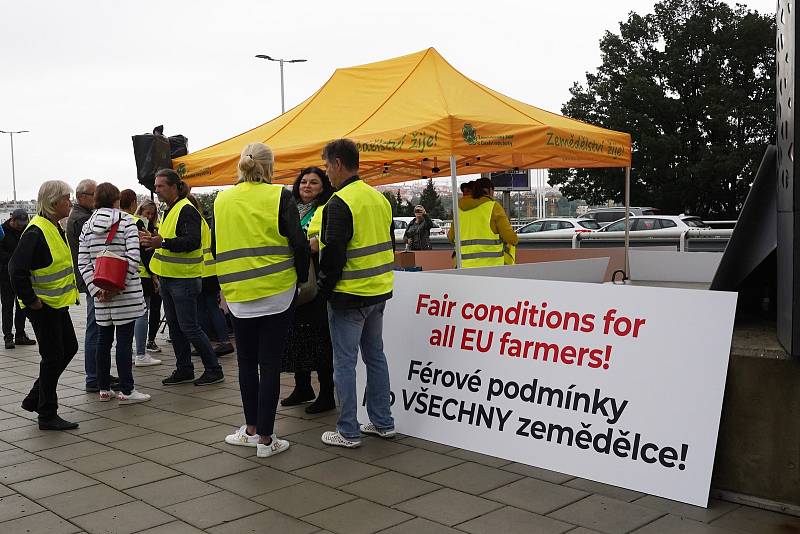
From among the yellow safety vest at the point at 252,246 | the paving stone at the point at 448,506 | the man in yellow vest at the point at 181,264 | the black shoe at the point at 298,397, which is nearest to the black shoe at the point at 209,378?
the man in yellow vest at the point at 181,264

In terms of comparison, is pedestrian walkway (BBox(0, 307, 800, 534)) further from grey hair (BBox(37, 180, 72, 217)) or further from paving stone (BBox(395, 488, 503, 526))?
grey hair (BBox(37, 180, 72, 217))

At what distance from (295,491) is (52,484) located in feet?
5.01

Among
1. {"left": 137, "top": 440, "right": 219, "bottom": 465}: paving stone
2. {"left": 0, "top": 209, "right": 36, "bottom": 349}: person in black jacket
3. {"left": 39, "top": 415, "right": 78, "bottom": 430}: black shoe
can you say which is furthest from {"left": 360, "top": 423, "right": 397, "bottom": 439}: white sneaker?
{"left": 0, "top": 209, "right": 36, "bottom": 349}: person in black jacket

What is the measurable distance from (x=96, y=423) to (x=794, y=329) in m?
5.10

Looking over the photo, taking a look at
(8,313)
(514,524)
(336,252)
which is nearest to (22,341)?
(8,313)

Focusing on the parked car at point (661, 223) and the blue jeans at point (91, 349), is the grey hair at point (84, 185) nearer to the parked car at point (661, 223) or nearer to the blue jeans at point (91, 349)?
the blue jeans at point (91, 349)

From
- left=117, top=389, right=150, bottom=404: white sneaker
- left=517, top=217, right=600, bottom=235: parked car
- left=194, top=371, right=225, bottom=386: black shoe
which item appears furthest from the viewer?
left=517, top=217, right=600, bottom=235: parked car

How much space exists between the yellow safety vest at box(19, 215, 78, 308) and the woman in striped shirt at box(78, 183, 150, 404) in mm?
391

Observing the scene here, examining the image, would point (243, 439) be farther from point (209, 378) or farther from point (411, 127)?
point (411, 127)

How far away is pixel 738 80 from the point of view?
153 feet

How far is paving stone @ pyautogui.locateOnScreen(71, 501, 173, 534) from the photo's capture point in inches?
169

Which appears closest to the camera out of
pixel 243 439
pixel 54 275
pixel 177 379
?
pixel 243 439

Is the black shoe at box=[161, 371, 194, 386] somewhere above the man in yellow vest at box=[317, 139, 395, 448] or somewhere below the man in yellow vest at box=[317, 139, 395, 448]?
below

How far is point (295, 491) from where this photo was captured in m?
4.80
